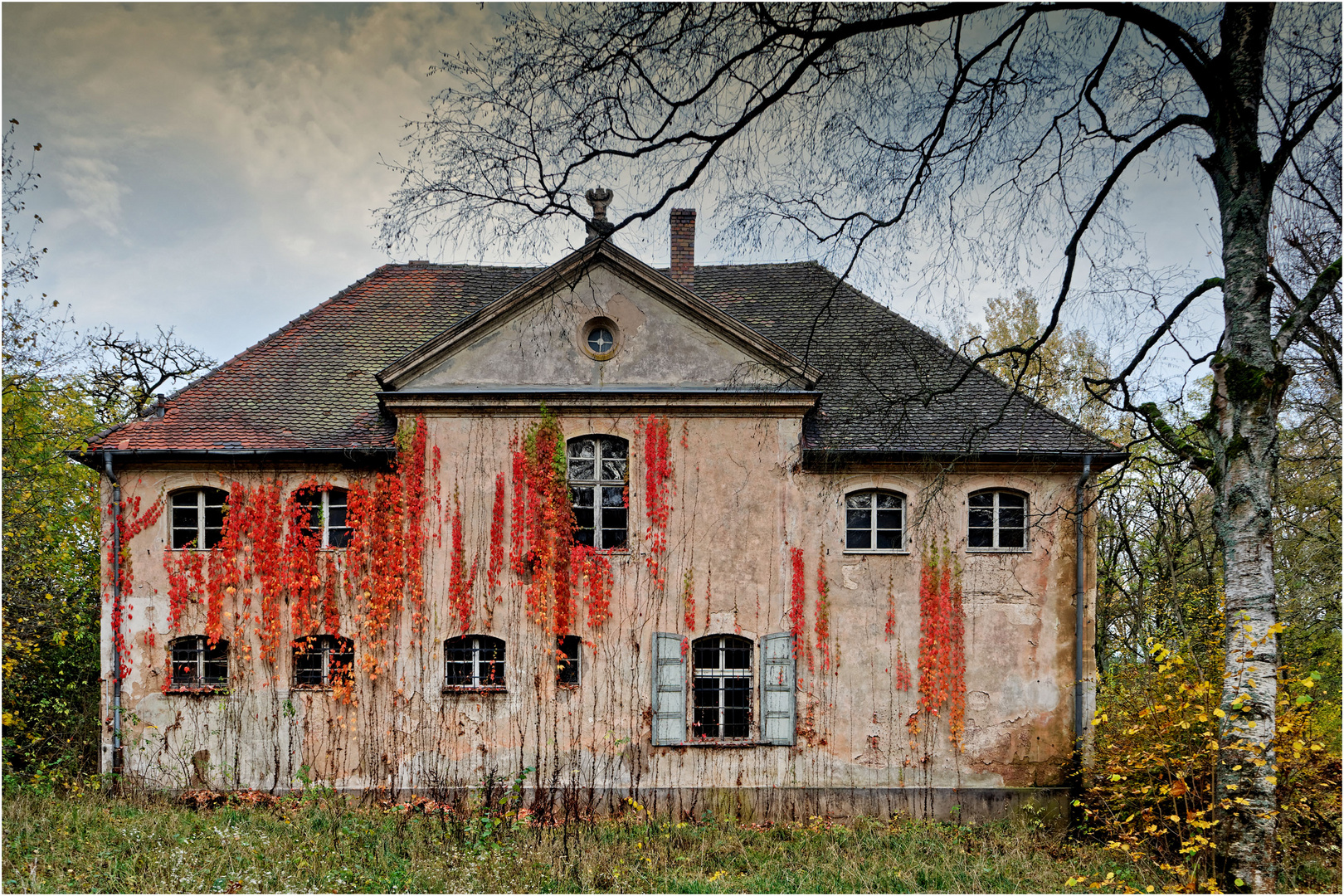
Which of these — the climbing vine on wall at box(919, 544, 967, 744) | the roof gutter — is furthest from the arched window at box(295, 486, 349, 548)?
the climbing vine on wall at box(919, 544, 967, 744)

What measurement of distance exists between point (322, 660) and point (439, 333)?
5.52 meters

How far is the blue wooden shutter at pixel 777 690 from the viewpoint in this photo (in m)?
10.6

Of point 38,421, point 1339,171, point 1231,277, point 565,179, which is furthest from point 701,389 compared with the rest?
point 38,421

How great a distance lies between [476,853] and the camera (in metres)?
8.34

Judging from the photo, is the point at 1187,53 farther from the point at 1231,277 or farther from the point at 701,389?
the point at 701,389

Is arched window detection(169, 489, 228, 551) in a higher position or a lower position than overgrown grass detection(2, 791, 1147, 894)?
higher

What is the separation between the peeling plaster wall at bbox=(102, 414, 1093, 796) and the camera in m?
10.6

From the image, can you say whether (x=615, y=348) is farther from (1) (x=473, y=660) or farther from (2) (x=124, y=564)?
(2) (x=124, y=564)

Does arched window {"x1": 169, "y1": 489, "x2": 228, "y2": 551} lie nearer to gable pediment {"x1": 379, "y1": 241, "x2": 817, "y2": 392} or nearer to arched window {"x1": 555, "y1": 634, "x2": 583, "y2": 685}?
gable pediment {"x1": 379, "y1": 241, "x2": 817, "y2": 392}

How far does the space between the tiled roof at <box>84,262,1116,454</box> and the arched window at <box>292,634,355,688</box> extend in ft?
9.74

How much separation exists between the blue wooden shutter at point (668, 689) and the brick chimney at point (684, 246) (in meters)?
6.94

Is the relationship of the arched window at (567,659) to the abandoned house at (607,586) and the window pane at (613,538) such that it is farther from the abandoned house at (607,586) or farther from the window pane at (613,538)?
the window pane at (613,538)

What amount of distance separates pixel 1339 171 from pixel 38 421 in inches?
556

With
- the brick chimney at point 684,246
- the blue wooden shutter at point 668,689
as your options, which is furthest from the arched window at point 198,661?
the brick chimney at point 684,246
